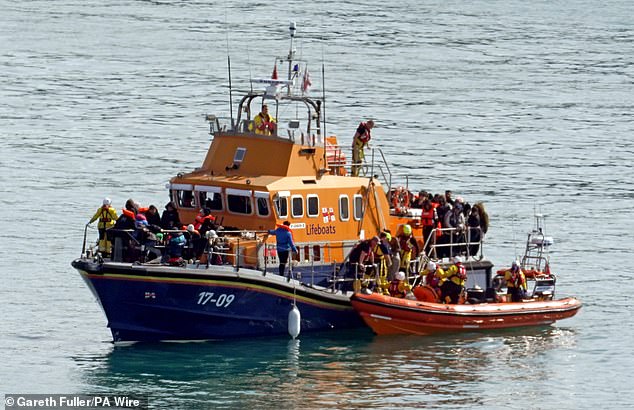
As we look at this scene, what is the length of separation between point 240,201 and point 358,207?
269 cm

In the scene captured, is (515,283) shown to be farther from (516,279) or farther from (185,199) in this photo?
(185,199)

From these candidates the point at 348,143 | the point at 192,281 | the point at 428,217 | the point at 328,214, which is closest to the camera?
the point at 192,281

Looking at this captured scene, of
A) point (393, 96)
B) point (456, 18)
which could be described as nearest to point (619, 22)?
point (456, 18)

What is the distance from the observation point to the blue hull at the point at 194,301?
30047 millimetres

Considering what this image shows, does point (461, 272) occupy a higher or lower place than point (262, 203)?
lower

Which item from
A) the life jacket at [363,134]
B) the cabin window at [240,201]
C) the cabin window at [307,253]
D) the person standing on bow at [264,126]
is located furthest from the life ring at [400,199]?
the cabin window at [240,201]

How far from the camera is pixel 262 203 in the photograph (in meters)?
31.6

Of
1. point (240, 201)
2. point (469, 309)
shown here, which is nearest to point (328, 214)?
point (240, 201)

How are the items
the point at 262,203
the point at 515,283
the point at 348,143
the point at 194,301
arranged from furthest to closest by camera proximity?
the point at 348,143 < the point at 515,283 < the point at 262,203 < the point at 194,301

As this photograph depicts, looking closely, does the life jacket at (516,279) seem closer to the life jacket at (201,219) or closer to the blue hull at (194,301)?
the blue hull at (194,301)

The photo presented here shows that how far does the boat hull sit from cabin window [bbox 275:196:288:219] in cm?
223

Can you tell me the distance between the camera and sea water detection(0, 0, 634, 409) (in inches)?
1174

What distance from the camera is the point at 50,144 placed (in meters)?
57.6

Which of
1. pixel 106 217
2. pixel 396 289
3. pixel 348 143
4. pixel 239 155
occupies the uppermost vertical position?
pixel 348 143
